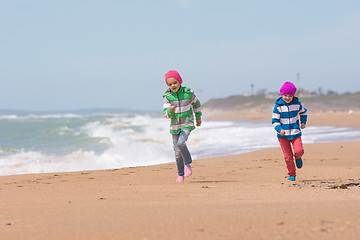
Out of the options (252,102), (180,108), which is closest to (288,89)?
(180,108)

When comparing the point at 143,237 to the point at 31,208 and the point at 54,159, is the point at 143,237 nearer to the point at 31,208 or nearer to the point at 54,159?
the point at 31,208

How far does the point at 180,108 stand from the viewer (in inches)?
267

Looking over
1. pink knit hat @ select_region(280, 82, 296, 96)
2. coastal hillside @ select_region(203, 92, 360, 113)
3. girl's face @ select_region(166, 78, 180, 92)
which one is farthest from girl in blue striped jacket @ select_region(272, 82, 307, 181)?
coastal hillside @ select_region(203, 92, 360, 113)

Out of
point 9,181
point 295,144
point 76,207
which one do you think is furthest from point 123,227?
point 9,181

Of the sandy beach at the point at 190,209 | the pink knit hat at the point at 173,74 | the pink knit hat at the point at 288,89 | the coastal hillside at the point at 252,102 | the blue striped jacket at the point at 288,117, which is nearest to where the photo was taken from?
the sandy beach at the point at 190,209

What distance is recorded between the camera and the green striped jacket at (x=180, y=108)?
6.78 metres

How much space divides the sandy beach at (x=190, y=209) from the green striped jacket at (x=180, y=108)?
907 mm

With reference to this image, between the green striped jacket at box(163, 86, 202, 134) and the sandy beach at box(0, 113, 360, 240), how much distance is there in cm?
91

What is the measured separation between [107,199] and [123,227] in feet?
5.51

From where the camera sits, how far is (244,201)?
15.0 ft

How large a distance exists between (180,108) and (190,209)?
284cm

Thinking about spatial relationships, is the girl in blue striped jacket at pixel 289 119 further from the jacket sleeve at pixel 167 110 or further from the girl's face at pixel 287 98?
the jacket sleeve at pixel 167 110

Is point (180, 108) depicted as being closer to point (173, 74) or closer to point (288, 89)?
point (173, 74)

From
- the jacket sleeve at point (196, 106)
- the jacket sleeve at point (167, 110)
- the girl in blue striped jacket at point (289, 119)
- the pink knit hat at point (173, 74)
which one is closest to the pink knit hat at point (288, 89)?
the girl in blue striped jacket at point (289, 119)
